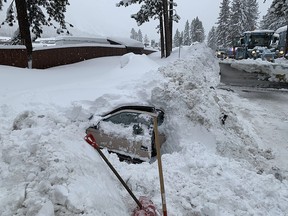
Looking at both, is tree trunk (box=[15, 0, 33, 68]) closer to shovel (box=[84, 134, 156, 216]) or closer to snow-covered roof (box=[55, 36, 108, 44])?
shovel (box=[84, 134, 156, 216])

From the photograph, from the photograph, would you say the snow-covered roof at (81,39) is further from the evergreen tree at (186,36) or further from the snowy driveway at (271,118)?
the evergreen tree at (186,36)

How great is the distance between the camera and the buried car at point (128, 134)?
544 centimetres

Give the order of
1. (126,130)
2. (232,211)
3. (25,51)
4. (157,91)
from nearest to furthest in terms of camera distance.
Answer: (232,211) → (126,130) → (157,91) → (25,51)

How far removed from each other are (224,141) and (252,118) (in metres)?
3.66

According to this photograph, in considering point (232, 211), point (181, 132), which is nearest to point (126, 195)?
point (232, 211)

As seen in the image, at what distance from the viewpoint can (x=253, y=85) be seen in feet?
→ 45.3

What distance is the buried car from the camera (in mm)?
5438

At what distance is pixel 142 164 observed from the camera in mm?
5176

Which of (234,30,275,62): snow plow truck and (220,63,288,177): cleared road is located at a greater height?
(234,30,275,62): snow plow truck

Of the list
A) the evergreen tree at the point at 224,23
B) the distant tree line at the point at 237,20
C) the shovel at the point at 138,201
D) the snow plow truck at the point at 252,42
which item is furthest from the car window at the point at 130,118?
the evergreen tree at the point at 224,23

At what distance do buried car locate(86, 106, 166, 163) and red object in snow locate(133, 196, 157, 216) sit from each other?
1484 millimetres

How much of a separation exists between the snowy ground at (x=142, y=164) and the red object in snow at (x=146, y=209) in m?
0.17

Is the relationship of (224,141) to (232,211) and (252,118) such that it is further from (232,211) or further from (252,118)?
(252,118)

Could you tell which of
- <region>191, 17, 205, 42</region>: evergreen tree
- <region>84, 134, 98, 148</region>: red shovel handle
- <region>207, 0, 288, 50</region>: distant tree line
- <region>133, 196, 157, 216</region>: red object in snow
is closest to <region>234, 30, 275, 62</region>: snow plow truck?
<region>133, 196, 157, 216</region>: red object in snow
